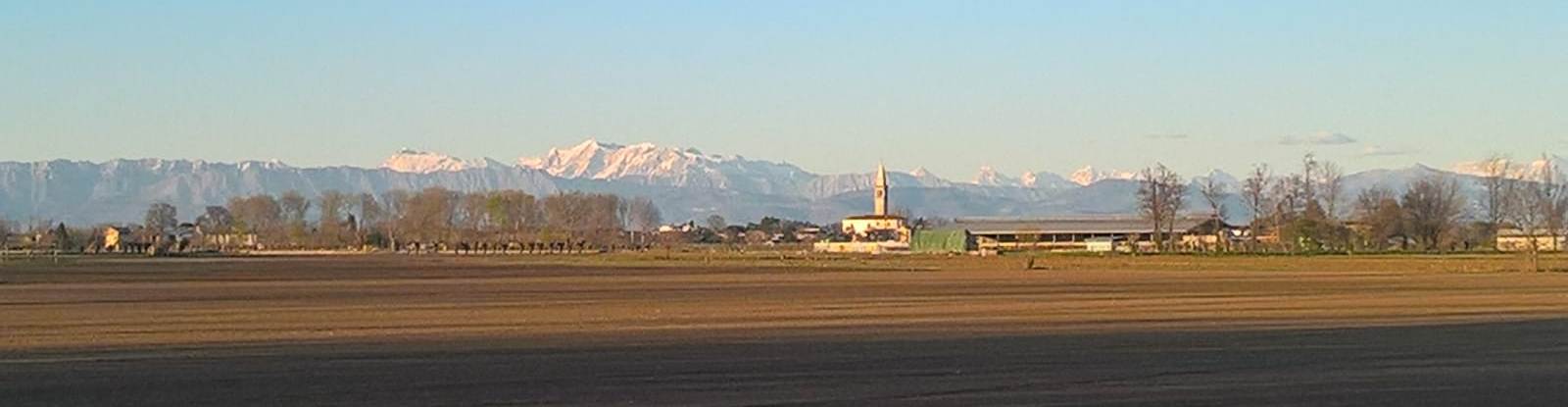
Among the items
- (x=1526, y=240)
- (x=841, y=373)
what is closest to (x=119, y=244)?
(x=1526, y=240)

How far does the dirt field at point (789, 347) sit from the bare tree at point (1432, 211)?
3038 inches

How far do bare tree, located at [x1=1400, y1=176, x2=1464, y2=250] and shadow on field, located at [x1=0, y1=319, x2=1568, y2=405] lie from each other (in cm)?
10207

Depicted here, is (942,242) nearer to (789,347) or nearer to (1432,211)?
(1432,211)

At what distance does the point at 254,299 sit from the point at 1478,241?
10202cm

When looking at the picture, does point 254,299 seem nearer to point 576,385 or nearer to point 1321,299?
point 1321,299

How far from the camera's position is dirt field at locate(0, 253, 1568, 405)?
17125mm

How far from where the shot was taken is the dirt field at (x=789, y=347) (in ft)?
56.2

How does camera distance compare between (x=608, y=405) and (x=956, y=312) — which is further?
(x=956, y=312)

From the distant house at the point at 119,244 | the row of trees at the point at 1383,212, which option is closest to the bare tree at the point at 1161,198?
the row of trees at the point at 1383,212

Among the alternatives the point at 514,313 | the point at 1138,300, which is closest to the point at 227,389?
the point at 514,313

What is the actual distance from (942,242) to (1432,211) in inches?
1525

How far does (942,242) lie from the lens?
484 ft

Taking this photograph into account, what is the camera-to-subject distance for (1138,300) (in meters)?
42.1

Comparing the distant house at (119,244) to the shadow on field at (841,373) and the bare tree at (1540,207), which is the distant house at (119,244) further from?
the shadow on field at (841,373)
